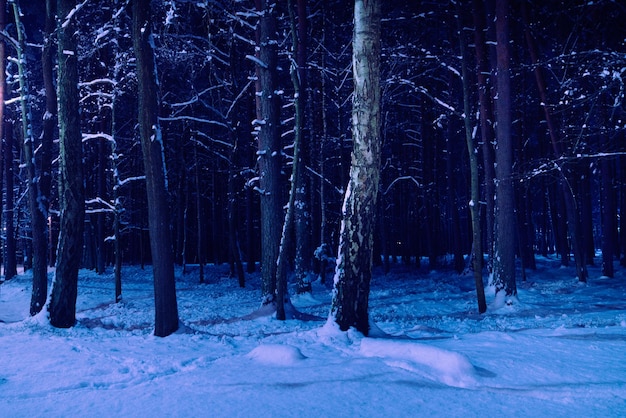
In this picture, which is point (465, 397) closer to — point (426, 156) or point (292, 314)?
point (292, 314)

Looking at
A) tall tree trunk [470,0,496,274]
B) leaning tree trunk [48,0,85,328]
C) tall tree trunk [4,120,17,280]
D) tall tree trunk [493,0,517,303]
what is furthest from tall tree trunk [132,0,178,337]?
tall tree trunk [4,120,17,280]

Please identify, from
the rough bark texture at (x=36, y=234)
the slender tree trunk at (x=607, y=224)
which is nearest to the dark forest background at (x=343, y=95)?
the slender tree trunk at (x=607, y=224)

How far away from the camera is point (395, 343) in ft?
20.1

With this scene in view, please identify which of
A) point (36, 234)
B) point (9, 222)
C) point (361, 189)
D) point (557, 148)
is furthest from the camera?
point (9, 222)

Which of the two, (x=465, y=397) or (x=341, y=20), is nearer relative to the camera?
(x=465, y=397)

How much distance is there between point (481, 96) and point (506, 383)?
14068 mm

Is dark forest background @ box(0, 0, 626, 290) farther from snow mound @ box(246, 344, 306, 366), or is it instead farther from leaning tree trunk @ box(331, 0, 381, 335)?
snow mound @ box(246, 344, 306, 366)

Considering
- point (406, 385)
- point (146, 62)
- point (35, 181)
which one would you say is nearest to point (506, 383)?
point (406, 385)

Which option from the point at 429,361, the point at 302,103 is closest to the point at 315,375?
the point at 429,361

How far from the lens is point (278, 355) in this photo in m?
5.81

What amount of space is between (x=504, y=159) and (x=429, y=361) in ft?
33.9

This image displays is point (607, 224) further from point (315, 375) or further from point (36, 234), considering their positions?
point (36, 234)

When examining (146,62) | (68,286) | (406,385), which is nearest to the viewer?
(406,385)

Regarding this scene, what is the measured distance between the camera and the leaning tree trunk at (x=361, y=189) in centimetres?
732
